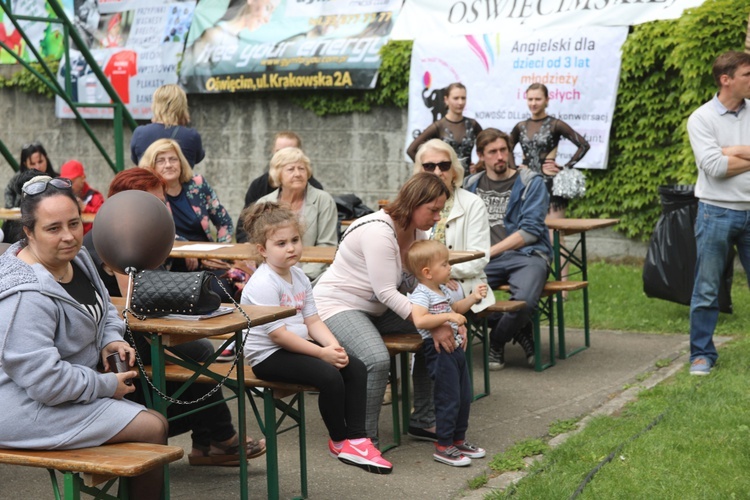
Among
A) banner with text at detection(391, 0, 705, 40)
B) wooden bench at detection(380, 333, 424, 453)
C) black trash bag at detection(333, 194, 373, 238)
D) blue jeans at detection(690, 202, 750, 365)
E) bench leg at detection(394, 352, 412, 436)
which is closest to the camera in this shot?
wooden bench at detection(380, 333, 424, 453)

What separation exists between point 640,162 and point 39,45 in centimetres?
1005

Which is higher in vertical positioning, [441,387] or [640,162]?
[640,162]

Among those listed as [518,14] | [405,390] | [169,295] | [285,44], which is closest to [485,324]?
[405,390]

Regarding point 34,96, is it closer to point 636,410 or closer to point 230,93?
point 230,93

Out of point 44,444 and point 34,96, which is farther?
point 34,96

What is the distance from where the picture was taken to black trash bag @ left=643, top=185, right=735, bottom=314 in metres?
7.94

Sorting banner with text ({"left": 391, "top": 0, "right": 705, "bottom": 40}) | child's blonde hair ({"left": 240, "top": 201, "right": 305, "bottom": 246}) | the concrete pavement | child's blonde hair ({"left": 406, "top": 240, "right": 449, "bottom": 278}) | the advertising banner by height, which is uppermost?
the advertising banner

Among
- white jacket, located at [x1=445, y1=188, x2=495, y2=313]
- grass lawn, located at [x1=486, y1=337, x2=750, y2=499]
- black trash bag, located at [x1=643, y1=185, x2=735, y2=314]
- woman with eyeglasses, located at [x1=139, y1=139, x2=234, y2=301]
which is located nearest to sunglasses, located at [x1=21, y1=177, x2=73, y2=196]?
grass lawn, located at [x1=486, y1=337, x2=750, y2=499]

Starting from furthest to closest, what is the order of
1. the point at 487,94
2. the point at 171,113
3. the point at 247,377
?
1. the point at 487,94
2. the point at 171,113
3. the point at 247,377

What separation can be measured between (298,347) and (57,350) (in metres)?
1.44

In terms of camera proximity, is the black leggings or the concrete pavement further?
the concrete pavement

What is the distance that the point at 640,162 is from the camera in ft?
34.1

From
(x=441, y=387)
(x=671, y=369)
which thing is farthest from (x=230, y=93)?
(x=441, y=387)

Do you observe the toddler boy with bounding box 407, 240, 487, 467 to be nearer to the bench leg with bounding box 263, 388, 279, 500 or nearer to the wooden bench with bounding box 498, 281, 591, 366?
the bench leg with bounding box 263, 388, 279, 500
